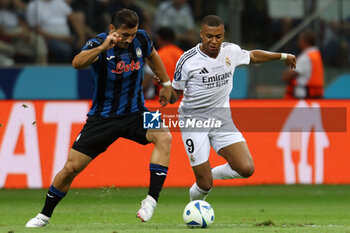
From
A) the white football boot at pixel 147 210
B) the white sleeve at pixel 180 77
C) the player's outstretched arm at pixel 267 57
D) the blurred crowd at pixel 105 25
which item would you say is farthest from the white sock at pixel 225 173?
the blurred crowd at pixel 105 25

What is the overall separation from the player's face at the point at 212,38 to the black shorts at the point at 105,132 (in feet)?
3.91

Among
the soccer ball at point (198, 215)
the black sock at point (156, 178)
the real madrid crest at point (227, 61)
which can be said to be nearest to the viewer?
the soccer ball at point (198, 215)

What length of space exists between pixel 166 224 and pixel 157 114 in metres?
1.14

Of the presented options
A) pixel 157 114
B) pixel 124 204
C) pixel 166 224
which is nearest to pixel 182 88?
pixel 157 114

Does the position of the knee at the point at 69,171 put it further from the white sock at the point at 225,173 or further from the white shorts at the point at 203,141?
the white sock at the point at 225,173

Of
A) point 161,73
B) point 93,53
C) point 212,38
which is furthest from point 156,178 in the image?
point 212,38

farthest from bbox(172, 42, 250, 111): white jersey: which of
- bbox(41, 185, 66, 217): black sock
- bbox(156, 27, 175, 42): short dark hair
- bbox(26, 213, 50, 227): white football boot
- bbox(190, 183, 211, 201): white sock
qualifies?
bbox(156, 27, 175, 42): short dark hair

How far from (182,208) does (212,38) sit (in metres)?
2.79

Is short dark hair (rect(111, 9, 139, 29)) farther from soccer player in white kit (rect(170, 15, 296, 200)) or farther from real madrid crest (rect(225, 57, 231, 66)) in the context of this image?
real madrid crest (rect(225, 57, 231, 66))

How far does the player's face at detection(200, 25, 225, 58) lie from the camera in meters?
8.63

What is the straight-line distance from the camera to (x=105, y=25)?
14703mm

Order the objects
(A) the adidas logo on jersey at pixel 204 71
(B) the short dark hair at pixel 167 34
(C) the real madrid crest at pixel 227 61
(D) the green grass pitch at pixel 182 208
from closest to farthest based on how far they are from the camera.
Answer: (D) the green grass pitch at pixel 182 208, (A) the adidas logo on jersey at pixel 204 71, (C) the real madrid crest at pixel 227 61, (B) the short dark hair at pixel 167 34

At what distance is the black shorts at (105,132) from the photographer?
26.3 feet

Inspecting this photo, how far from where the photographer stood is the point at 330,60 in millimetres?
15781
